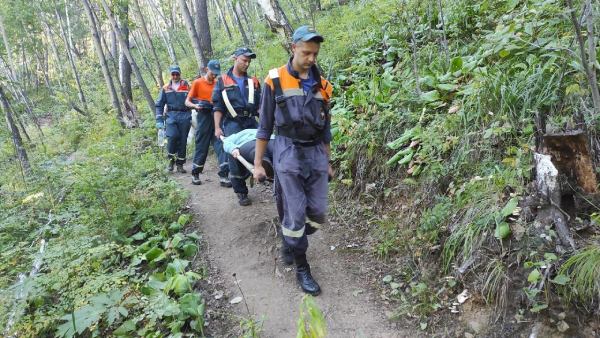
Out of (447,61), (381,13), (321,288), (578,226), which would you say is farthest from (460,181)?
(381,13)

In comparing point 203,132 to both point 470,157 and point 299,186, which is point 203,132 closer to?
point 299,186

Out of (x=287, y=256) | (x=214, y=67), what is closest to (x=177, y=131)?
(x=214, y=67)

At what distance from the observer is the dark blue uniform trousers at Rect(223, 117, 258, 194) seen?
243 inches

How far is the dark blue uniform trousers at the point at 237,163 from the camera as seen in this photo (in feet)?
20.2

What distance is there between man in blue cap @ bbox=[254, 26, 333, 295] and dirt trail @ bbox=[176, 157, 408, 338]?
0.27 m

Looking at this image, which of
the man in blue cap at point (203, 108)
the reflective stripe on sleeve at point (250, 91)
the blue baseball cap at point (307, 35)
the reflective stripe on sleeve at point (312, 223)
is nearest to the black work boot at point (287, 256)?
the reflective stripe on sleeve at point (312, 223)

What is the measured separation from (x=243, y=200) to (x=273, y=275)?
2.09 metres

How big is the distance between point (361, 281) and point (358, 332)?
74cm

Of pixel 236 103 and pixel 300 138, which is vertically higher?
pixel 236 103

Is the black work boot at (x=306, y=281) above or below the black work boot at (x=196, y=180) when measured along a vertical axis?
below

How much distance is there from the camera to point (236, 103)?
6.15 meters

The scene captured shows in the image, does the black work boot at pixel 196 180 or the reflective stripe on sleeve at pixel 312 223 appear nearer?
the reflective stripe on sleeve at pixel 312 223

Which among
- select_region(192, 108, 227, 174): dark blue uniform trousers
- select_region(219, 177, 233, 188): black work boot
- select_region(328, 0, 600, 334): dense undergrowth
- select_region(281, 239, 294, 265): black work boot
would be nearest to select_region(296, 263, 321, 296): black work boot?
select_region(281, 239, 294, 265): black work boot

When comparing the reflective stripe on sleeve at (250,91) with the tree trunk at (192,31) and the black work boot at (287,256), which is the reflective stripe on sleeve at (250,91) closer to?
the black work boot at (287,256)
